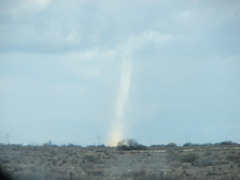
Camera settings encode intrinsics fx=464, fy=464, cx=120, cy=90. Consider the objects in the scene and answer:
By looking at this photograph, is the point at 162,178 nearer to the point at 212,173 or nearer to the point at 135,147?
the point at 212,173

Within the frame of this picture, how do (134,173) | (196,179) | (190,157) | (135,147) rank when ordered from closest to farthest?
(196,179), (134,173), (190,157), (135,147)

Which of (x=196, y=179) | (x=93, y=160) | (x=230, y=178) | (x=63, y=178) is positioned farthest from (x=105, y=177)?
(x=93, y=160)

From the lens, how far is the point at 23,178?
35875 millimetres

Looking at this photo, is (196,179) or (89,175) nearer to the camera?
(196,179)

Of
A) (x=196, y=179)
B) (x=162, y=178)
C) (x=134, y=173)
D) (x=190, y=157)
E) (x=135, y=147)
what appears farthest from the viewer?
(x=135, y=147)

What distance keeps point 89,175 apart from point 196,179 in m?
9.43

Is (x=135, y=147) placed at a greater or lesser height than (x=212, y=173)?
greater

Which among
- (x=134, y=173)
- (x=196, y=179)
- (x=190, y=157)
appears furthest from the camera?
(x=190, y=157)

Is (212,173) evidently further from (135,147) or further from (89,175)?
(135,147)

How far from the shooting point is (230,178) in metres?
36.1

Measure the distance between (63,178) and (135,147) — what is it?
81.9 meters

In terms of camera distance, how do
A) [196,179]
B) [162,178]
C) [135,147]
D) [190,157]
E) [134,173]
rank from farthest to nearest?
1. [135,147]
2. [190,157]
3. [134,173]
4. [196,179]
5. [162,178]

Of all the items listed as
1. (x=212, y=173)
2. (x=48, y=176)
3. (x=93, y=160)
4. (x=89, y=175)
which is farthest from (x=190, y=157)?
(x=48, y=176)

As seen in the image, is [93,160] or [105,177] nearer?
[105,177]
